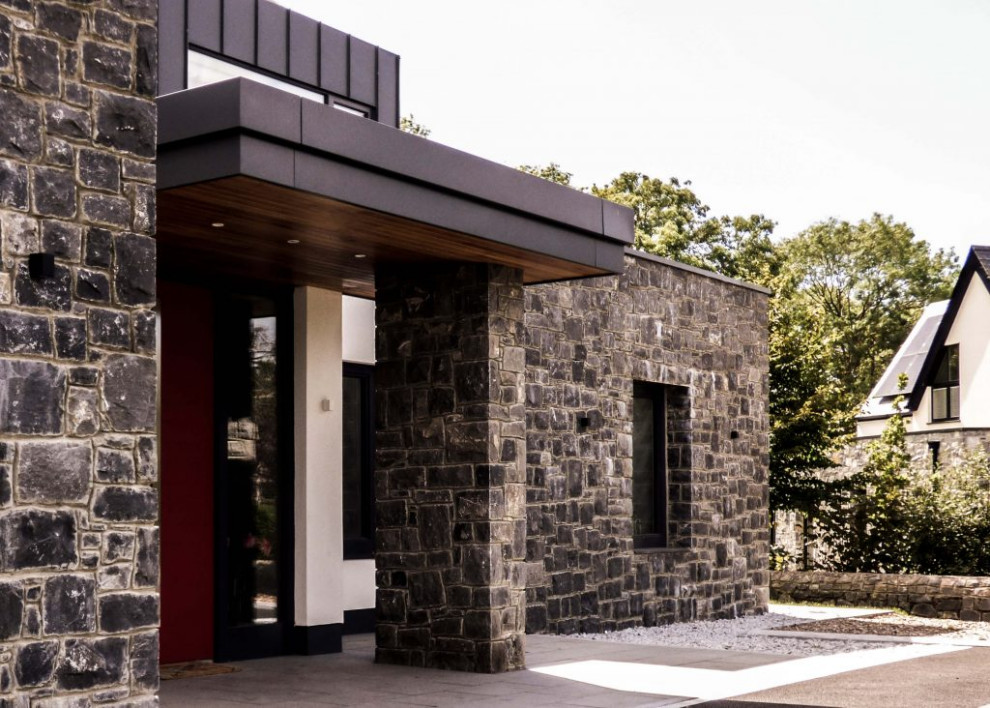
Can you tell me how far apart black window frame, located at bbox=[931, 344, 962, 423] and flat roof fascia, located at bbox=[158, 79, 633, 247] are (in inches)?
959

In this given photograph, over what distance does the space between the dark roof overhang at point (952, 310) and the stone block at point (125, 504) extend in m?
27.1

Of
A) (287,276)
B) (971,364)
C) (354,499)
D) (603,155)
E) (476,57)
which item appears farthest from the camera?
(603,155)

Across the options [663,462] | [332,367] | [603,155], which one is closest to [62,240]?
[332,367]

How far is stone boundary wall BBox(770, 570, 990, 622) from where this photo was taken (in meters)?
16.9

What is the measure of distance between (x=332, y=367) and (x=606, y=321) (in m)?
3.64

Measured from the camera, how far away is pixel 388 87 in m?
14.7

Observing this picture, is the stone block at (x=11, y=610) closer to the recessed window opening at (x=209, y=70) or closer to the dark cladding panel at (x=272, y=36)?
the recessed window opening at (x=209, y=70)

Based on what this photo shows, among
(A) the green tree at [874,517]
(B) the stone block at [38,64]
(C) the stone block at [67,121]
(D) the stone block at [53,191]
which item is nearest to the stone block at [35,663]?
(D) the stone block at [53,191]

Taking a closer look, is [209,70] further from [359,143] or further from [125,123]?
[125,123]

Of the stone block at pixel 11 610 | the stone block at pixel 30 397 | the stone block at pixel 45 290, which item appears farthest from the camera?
the stone block at pixel 45 290

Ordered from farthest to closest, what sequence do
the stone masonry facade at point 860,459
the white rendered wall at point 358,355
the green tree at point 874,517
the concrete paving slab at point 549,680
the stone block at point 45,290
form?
the stone masonry facade at point 860,459
the green tree at point 874,517
the white rendered wall at point 358,355
the concrete paving slab at point 549,680
the stone block at point 45,290

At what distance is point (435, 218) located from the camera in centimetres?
867

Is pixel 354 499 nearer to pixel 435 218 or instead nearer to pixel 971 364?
pixel 435 218

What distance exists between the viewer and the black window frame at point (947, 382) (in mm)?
31891
